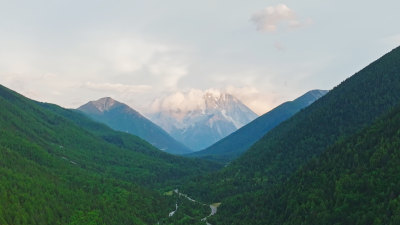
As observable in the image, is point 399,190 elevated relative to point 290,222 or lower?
elevated

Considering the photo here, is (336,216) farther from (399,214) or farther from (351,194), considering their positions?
(399,214)

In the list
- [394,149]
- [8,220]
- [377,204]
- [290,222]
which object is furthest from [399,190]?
[8,220]

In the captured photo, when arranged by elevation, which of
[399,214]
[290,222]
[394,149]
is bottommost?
[290,222]

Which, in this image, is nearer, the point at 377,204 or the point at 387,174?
the point at 377,204

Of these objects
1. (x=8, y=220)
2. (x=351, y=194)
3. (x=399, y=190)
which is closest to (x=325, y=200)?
(x=351, y=194)

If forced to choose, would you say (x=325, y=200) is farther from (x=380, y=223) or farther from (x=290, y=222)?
(x=380, y=223)

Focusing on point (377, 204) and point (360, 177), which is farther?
point (360, 177)

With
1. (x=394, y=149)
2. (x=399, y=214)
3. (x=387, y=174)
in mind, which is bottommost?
(x=399, y=214)

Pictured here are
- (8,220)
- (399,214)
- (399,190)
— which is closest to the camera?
(399,214)

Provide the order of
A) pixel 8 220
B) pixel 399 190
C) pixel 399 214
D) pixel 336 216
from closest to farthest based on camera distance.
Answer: pixel 399 214
pixel 399 190
pixel 336 216
pixel 8 220
